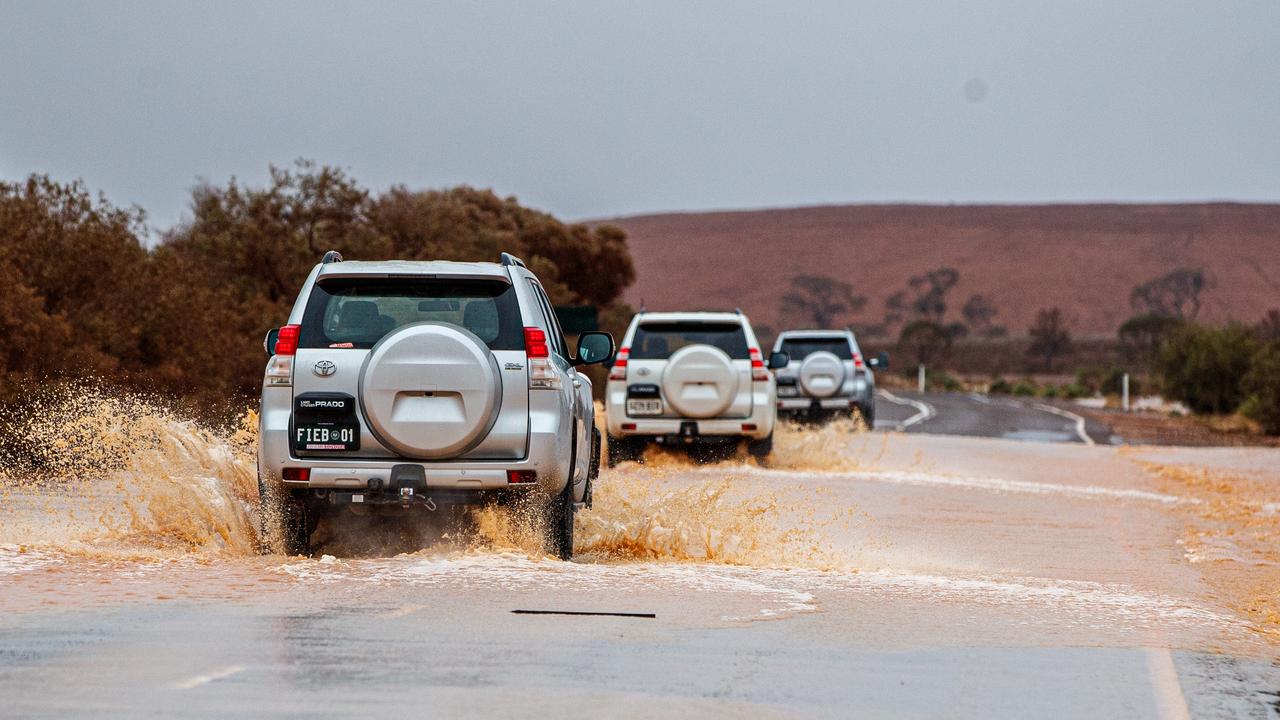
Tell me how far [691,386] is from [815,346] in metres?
10.9

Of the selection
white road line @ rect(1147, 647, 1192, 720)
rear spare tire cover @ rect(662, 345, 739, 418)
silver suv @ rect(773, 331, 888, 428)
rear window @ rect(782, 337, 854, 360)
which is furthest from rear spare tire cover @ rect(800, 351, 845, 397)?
white road line @ rect(1147, 647, 1192, 720)

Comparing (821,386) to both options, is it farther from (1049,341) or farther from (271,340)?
(1049,341)

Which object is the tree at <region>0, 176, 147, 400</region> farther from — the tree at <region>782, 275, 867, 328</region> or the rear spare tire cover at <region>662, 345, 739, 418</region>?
the tree at <region>782, 275, 867, 328</region>

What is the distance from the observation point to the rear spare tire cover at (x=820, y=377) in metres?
26.5

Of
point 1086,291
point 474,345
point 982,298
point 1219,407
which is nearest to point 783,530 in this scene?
point 474,345

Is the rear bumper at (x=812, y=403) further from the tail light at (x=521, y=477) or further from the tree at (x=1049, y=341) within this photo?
the tree at (x=1049, y=341)

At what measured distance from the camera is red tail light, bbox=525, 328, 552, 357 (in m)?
9.22

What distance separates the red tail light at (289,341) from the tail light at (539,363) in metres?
1.27

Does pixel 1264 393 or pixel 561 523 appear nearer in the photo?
pixel 561 523

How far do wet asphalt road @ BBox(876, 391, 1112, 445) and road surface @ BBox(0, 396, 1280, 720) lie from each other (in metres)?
19.8

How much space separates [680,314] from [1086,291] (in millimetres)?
151952

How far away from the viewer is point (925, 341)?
363 feet

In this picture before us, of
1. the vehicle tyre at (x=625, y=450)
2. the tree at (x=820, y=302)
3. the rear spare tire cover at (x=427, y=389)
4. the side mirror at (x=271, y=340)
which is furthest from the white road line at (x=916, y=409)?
the tree at (x=820, y=302)

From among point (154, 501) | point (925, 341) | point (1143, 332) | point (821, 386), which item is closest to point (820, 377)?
point (821, 386)
